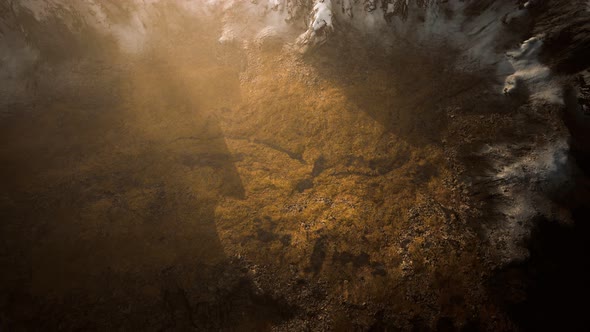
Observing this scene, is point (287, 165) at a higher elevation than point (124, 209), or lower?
lower

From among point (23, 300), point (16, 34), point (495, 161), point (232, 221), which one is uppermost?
point (16, 34)

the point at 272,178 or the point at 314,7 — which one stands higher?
the point at 314,7

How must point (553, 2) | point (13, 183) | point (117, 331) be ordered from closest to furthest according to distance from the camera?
point (117, 331), point (13, 183), point (553, 2)

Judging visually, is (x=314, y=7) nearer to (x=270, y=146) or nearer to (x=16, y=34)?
(x=270, y=146)

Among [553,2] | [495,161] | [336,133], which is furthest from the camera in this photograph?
[336,133]

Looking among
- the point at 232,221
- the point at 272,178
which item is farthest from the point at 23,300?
the point at 272,178

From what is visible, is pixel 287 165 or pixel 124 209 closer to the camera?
pixel 124 209

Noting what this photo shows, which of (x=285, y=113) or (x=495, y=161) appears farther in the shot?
(x=285, y=113)

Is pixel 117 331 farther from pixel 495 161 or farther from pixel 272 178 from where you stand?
pixel 495 161
